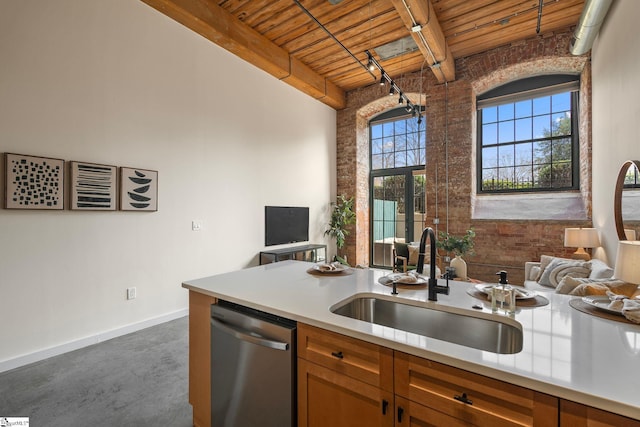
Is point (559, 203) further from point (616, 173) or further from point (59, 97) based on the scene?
point (59, 97)

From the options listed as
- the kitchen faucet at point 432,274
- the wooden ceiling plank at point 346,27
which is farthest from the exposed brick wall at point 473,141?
the kitchen faucet at point 432,274

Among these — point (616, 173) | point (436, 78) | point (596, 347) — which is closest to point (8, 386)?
point (596, 347)

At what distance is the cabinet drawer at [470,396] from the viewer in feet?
2.57

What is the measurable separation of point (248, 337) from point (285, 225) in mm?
3705

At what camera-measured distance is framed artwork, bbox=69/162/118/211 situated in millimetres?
2695

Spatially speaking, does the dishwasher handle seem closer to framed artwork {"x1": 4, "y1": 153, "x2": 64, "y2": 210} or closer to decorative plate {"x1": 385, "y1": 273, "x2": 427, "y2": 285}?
decorative plate {"x1": 385, "y1": 273, "x2": 427, "y2": 285}

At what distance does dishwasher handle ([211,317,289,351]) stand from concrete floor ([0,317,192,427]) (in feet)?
2.57

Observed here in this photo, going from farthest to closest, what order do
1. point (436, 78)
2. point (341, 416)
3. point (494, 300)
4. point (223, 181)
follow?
point (436, 78) < point (223, 181) < point (494, 300) < point (341, 416)

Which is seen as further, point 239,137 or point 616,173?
point 239,137

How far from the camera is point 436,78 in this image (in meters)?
5.16

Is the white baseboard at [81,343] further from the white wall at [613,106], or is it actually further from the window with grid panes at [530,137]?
the window with grid panes at [530,137]

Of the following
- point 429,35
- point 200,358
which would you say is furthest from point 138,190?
point 429,35

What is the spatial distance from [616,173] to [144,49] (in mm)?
5245

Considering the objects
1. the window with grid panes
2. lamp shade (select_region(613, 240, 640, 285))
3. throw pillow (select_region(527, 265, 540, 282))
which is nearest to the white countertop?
lamp shade (select_region(613, 240, 640, 285))
